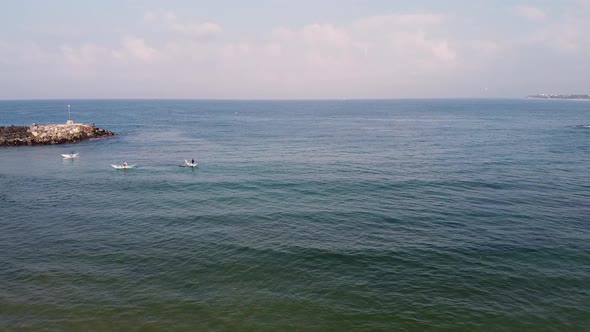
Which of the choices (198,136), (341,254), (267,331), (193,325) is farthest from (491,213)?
(198,136)

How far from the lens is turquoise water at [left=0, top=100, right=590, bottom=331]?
Result: 949 inches

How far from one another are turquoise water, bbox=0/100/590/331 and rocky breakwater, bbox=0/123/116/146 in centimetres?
3048

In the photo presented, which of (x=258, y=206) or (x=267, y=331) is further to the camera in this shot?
(x=258, y=206)

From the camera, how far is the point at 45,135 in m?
95.8

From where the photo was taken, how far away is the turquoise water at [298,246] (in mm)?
24094

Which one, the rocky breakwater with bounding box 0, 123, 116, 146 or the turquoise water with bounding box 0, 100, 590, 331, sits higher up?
the rocky breakwater with bounding box 0, 123, 116, 146

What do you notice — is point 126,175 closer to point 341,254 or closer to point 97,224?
point 97,224

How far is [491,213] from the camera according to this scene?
4059 cm

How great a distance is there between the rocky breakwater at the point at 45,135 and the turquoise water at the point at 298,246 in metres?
30.5

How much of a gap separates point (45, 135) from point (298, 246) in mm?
89853

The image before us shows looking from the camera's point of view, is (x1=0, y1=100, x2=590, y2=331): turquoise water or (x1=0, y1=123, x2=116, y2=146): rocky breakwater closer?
(x1=0, y1=100, x2=590, y2=331): turquoise water

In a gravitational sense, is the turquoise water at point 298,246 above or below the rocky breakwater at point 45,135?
below

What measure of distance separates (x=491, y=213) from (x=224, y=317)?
101ft

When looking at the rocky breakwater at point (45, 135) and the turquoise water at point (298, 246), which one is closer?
the turquoise water at point (298, 246)
